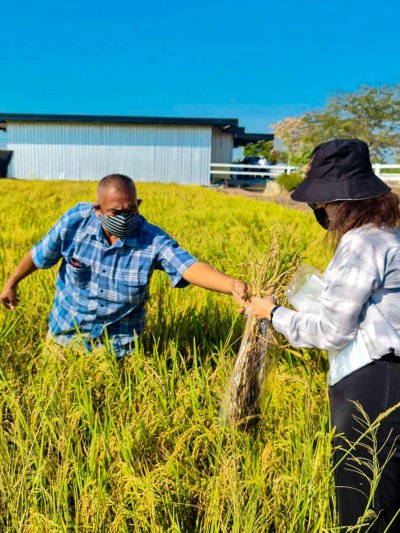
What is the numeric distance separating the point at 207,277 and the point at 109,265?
0.42 m

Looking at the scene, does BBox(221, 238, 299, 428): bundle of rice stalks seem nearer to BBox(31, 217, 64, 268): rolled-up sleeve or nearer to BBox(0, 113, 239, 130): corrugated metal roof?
BBox(31, 217, 64, 268): rolled-up sleeve

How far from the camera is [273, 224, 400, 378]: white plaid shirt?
1124mm

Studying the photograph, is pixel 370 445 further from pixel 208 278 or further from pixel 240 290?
pixel 208 278

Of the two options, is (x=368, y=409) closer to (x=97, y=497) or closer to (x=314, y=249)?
(x=97, y=497)

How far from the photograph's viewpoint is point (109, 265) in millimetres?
1902

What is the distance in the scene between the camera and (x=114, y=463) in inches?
50.9

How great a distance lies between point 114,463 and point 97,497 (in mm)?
108

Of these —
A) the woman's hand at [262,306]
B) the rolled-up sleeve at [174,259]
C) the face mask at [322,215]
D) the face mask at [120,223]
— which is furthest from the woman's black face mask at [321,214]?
the face mask at [120,223]

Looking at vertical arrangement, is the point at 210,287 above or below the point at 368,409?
above

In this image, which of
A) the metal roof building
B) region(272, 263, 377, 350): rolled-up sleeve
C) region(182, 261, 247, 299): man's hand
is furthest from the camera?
the metal roof building

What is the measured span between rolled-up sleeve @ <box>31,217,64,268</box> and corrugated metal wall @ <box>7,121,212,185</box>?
21.9 m

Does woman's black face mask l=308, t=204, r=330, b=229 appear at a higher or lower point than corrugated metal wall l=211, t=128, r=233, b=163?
lower

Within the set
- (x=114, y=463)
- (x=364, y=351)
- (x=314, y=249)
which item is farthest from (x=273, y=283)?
(x=314, y=249)

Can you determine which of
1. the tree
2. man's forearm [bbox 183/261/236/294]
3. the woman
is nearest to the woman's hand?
the woman
